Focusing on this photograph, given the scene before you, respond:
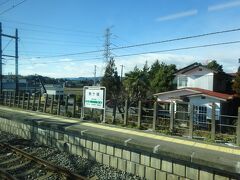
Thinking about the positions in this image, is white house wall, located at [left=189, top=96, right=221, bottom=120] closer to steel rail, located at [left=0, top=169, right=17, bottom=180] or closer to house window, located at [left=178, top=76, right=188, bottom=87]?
house window, located at [left=178, top=76, right=188, bottom=87]

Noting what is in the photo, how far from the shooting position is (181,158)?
7.92 meters

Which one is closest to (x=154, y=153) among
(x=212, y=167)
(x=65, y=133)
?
(x=212, y=167)

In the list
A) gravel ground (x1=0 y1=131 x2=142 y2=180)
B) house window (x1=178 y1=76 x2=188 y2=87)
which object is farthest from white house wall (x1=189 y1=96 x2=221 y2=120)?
gravel ground (x1=0 y1=131 x2=142 y2=180)

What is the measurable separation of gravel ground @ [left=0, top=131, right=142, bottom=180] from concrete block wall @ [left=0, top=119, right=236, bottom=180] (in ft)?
0.72

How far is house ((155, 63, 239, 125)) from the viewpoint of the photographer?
28.0m

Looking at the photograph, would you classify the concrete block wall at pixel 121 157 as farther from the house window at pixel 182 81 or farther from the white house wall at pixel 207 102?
the house window at pixel 182 81

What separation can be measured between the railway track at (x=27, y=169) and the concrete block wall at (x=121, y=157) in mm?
1596

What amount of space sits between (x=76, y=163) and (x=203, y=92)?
807 inches

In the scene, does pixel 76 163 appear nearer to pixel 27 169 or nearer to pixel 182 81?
pixel 27 169

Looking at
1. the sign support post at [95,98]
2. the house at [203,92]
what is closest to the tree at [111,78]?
the house at [203,92]

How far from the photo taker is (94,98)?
15.1 metres

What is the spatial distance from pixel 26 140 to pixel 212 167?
9813 mm

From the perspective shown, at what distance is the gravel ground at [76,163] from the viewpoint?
30.5ft

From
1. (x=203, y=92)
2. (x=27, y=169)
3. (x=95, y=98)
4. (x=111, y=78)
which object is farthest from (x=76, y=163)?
(x=111, y=78)
